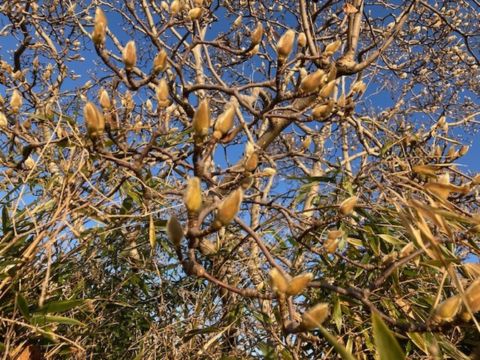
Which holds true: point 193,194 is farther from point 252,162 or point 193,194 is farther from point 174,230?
point 252,162

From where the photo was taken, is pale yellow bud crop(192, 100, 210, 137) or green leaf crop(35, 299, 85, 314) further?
green leaf crop(35, 299, 85, 314)

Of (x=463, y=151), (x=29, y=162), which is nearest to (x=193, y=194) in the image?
(x=29, y=162)

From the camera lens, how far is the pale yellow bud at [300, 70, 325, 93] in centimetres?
69

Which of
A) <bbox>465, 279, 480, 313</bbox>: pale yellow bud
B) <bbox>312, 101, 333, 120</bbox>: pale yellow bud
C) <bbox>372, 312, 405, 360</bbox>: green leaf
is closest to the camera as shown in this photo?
<bbox>372, 312, 405, 360</bbox>: green leaf

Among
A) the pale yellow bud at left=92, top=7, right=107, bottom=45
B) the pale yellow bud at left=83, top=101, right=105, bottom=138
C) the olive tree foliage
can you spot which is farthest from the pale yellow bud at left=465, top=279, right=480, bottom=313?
the pale yellow bud at left=92, top=7, right=107, bottom=45

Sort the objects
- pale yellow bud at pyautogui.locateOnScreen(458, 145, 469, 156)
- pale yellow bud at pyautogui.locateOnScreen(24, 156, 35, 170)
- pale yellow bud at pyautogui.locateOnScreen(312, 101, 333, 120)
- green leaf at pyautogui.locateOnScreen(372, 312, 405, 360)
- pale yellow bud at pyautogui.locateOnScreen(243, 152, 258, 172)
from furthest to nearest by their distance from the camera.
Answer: pale yellow bud at pyautogui.locateOnScreen(458, 145, 469, 156) → pale yellow bud at pyautogui.locateOnScreen(24, 156, 35, 170) → pale yellow bud at pyautogui.locateOnScreen(312, 101, 333, 120) → pale yellow bud at pyautogui.locateOnScreen(243, 152, 258, 172) → green leaf at pyautogui.locateOnScreen(372, 312, 405, 360)

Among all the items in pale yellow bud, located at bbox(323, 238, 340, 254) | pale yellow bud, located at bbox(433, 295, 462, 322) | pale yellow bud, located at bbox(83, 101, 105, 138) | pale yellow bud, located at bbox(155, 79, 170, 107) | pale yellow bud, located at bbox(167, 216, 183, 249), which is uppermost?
pale yellow bud, located at bbox(155, 79, 170, 107)

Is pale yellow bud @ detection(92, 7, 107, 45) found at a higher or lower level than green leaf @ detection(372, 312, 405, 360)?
higher

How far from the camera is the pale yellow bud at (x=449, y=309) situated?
0.45 meters

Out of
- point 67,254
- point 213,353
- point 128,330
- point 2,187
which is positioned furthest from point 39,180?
point 213,353

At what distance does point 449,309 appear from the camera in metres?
0.46

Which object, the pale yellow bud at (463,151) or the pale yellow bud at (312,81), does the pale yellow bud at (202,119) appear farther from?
the pale yellow bud at (463,151)

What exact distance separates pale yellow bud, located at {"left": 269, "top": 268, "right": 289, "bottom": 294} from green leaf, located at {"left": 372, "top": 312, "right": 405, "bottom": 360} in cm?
16

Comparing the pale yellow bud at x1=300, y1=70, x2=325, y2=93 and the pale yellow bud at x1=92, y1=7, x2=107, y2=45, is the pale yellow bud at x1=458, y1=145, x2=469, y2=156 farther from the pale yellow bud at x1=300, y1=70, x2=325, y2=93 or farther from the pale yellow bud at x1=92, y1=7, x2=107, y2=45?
the pale yellow bud at x1=92, y1=7, x2=107, y2=45
